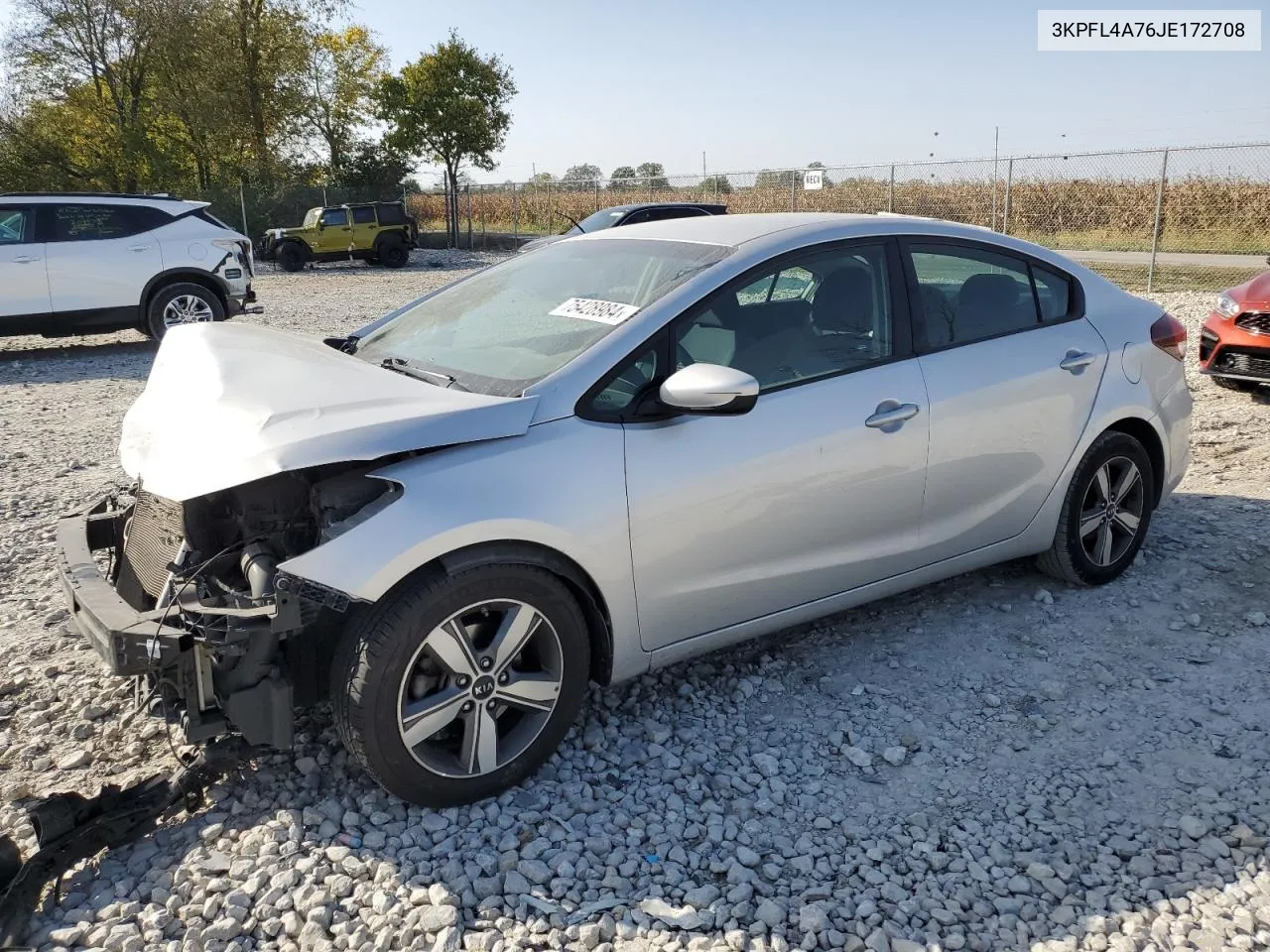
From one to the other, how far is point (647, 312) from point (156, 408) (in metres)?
1.63

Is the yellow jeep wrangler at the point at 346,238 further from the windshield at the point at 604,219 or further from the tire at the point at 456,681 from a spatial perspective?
the tire at the point at 456,681

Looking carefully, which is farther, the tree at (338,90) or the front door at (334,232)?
the tree at (338,90)

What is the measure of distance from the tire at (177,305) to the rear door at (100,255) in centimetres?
19

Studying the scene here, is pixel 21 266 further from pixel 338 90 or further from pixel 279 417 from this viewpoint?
pixel 338 90

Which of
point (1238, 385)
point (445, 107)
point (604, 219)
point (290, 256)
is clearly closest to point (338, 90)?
point (445, 107)

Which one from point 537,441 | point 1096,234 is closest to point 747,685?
point 537,441

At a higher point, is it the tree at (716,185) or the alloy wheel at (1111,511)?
the tree at (716,185)

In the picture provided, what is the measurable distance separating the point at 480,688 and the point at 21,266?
33.7 feet

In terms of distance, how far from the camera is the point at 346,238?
89.4 ft

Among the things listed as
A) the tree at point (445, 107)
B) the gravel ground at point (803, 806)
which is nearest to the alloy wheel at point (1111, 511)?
the gravel ground at point (803, 806)

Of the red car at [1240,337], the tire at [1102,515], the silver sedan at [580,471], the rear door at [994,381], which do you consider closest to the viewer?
the silver sedan at [580,471]

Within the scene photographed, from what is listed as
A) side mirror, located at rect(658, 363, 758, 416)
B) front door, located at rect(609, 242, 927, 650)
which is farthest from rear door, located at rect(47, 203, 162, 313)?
side mirror, located at rect(658, 363, 758, 416)

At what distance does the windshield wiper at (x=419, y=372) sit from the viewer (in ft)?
Answer: 11.0

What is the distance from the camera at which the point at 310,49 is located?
36.5 m
